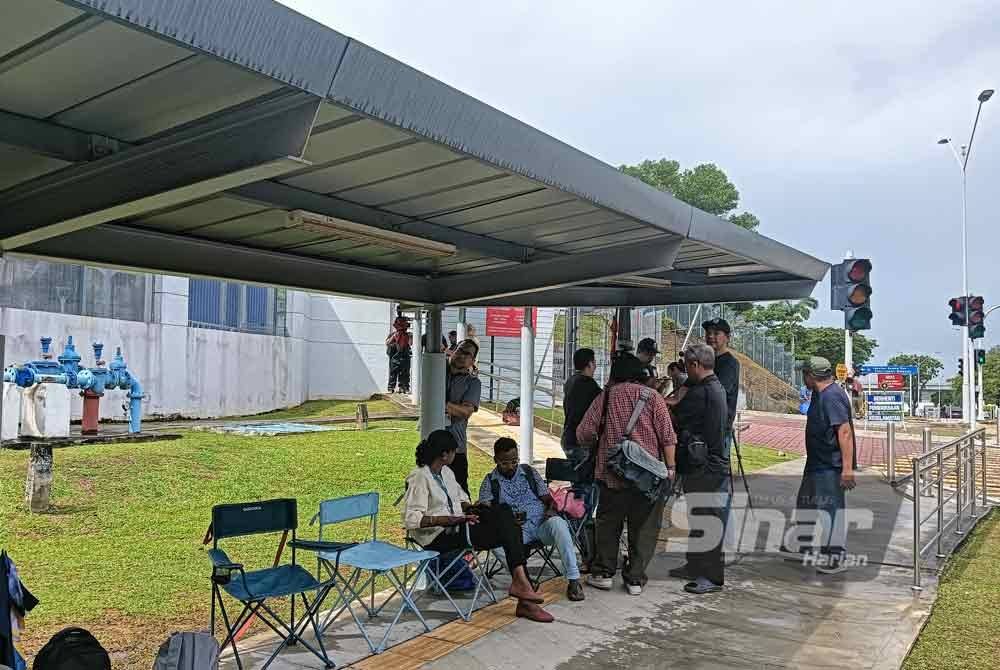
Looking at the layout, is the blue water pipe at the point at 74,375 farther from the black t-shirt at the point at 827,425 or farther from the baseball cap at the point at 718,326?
the black t-shirt at the point at 827,425

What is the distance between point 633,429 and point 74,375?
→ 11568 millimetres

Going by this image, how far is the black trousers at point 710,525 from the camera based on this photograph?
6.20 meters

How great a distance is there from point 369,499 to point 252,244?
6.61ft

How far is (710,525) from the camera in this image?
6.24m

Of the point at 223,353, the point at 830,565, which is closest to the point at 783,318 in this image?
the point at 223,353

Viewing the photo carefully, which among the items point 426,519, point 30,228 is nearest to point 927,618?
point 426,519

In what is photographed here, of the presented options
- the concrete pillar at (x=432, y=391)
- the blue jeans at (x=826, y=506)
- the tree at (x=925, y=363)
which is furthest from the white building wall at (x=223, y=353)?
the tree at (x=925, y=363)

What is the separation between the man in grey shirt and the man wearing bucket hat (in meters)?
2.73

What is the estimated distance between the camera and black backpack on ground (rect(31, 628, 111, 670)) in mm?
3066

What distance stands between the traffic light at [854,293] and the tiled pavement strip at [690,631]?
240 cm

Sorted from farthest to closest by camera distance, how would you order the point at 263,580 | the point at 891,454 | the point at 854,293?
the point at 891,454, the point at 854,293, the point at 263,580

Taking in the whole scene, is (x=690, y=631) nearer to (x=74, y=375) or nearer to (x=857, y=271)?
(x=857, y=271)

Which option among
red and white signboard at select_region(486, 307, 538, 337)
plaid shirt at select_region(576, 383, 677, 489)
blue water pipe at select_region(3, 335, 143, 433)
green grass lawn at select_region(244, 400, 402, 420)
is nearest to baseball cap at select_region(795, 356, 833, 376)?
plaid shirt at select_region(576, 383, 677, 489)

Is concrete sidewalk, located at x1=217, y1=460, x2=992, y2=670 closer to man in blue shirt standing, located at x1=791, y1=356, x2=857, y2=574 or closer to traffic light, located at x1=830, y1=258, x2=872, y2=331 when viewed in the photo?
man in blue shirt standing, located at x1=791, y1=356, x2=857, y2=574
